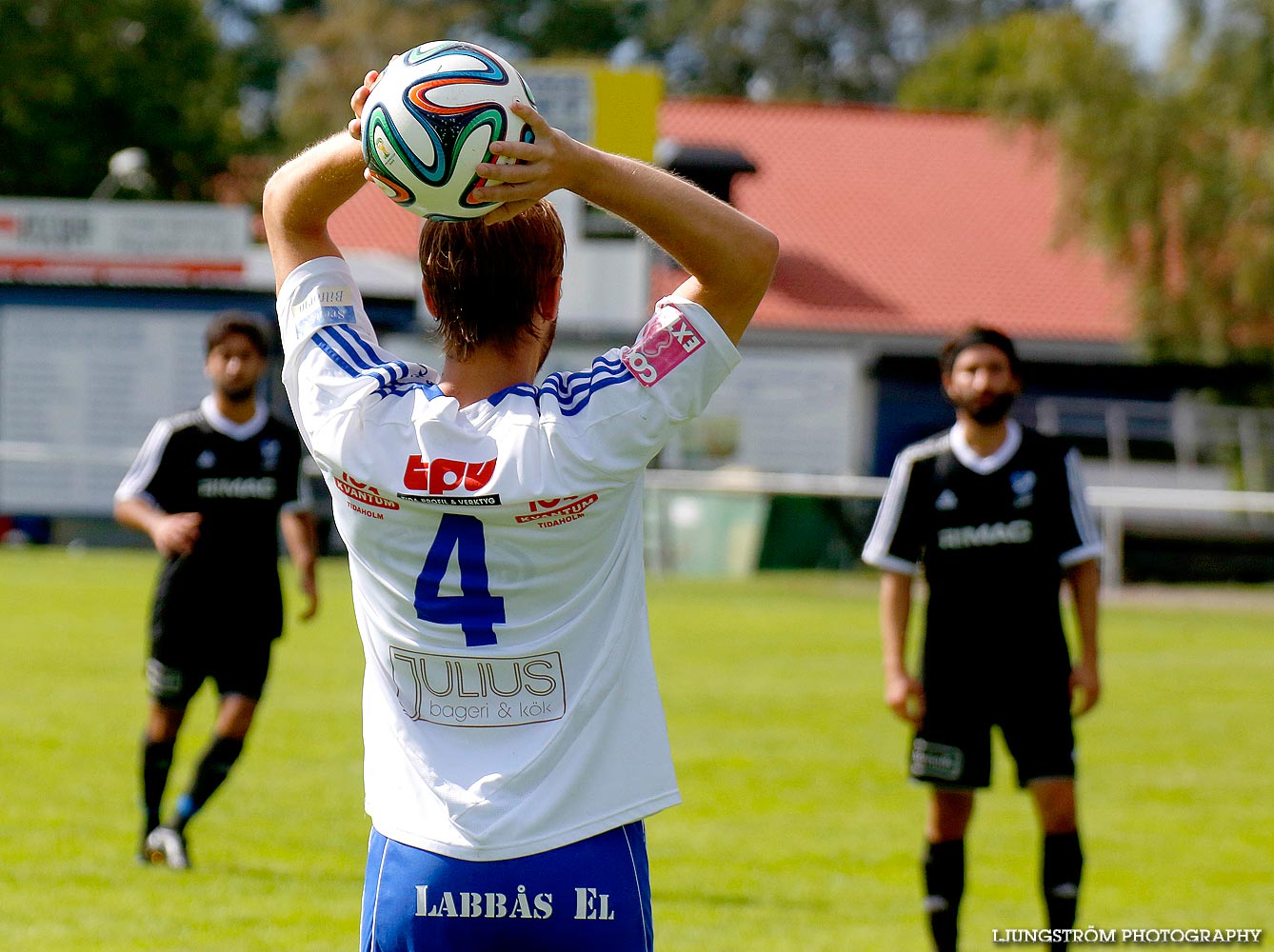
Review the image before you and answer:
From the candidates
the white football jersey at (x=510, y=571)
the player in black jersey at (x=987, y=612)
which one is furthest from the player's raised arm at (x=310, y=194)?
the player in black jersey at (x=987, y=612)

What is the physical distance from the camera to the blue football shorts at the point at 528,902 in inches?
100

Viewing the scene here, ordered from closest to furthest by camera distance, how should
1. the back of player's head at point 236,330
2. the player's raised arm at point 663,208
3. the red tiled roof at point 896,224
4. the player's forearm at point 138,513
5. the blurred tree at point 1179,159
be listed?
the player's raised arm at point 663,208
the player's forearm at point 138,513
the back of player's head at point 236,330
the blurred tree at point 1179,159
the red tiled roof at point 896,224

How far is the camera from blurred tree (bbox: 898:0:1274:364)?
23.5 metres

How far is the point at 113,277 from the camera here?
80.7ft

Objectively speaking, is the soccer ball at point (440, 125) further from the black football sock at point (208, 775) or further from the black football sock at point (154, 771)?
the black football sock at point (154, 771)

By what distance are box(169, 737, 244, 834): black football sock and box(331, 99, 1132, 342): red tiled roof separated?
21.7 meters

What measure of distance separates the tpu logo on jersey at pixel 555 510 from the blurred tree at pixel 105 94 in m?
33.0

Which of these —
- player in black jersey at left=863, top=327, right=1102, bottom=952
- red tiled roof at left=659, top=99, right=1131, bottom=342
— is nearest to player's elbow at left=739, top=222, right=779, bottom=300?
player in black jersey at left=863, top=327, right=1102, bottom=952

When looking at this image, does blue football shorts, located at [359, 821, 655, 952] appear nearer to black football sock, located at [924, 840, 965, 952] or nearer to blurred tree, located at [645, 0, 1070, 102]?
black football sock, located at [924, 840, 965, 952]

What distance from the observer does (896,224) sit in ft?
108

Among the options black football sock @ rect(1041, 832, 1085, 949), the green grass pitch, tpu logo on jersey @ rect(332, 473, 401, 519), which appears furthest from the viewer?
the green grass pitch

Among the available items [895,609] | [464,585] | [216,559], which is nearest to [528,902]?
[464,585]

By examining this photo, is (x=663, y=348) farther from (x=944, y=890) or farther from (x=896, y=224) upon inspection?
(x=896, y=224)

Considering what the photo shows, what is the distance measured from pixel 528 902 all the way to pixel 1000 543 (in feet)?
12.3
